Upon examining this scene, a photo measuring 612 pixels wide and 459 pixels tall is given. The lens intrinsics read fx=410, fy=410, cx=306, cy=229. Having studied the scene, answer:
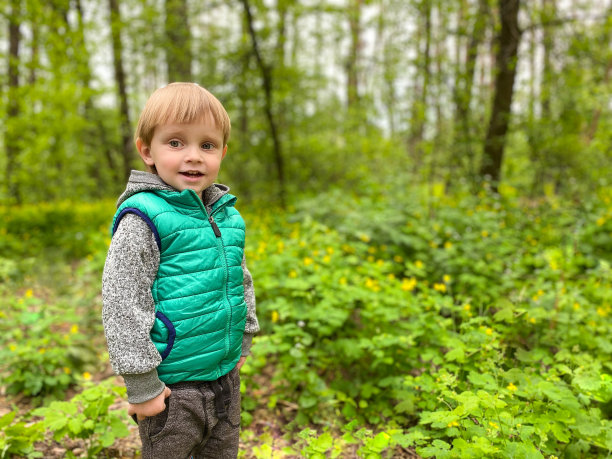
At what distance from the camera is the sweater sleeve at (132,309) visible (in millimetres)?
1198

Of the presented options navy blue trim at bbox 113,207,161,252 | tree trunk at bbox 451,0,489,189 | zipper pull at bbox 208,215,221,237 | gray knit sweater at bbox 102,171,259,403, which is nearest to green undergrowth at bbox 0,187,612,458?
gray knit sweater at bbox 102,171,259,403

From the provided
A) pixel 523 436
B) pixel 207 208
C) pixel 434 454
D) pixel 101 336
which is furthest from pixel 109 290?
pixel 101 336

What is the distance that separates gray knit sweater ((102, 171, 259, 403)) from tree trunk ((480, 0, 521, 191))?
5.90 m

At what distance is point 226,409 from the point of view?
151cm

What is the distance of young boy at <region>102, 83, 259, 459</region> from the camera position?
1231mm

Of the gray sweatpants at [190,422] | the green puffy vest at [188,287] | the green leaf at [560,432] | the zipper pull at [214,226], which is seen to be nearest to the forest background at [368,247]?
the green leaf at [560,432]

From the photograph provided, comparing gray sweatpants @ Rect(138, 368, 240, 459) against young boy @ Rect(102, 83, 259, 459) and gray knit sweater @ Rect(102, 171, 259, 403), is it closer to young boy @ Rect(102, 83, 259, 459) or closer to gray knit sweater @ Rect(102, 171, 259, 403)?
young boy @ Rect(102, 83, 259, 459)

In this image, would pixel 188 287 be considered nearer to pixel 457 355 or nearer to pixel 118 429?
pixel 118 429

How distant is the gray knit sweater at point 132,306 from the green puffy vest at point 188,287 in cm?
4

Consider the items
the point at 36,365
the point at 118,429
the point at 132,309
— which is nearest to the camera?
the point at 132,309

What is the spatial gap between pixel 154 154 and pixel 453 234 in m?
3.88

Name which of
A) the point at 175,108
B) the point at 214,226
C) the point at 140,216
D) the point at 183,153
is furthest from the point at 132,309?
the point at 175,108

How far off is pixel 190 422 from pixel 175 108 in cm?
106

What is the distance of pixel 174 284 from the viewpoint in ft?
4.33
